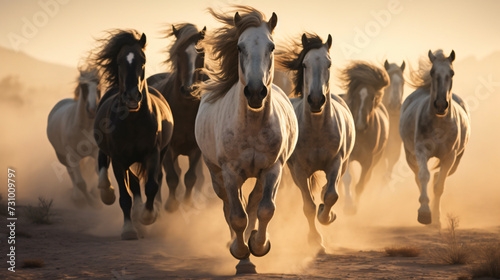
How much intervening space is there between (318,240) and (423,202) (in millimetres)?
2666

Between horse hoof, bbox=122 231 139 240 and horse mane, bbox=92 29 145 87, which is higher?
horse mane, bbox=92 29 145 87

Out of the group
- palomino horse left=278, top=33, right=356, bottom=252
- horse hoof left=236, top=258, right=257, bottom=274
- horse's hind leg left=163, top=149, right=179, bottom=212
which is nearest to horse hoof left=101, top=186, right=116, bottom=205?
horse's hind leg left=163, top=149, right=179, bottom=212

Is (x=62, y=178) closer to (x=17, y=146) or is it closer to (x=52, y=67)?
(x=17, y=146)

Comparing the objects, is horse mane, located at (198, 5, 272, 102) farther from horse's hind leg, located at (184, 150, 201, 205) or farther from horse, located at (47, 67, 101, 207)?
horse, located at (47, 67, 101, 207)

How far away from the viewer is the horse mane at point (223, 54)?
6.25 metres

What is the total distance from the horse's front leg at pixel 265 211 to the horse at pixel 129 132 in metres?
2.60

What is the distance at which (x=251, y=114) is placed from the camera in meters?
5.55

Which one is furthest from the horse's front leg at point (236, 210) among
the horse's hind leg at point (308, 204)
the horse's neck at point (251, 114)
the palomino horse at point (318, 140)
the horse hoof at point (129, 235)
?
the horse hoof at point (129, 235)

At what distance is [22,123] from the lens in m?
32.6

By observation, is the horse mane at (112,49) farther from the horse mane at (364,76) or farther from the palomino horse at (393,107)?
the palomino horse at (393,107)

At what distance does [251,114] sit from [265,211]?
34.5 inches

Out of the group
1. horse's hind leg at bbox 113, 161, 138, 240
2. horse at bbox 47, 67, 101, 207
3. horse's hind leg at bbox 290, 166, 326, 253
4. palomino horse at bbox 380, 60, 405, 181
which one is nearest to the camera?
horse's hind leg at bbox 290, 166, 326, 253

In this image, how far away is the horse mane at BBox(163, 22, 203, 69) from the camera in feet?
32.3

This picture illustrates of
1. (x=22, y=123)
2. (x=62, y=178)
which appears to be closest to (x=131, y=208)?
(x=62, y=178)
